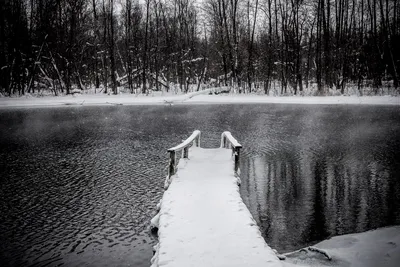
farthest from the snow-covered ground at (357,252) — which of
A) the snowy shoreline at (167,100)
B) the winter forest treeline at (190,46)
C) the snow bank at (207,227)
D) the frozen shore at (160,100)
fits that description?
the winter forest treeline at (190,46)

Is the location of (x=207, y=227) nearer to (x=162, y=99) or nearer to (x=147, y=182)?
(x=147, y=182)

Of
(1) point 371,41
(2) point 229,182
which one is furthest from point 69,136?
(1) point 371,41

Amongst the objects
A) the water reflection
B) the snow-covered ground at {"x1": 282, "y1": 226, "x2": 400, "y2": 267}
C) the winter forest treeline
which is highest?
the winter forest treeline

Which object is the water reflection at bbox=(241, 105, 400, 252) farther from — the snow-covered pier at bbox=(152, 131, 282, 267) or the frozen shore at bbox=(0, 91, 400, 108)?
the frozen shore at bbox=(0, 91, 400, 108)

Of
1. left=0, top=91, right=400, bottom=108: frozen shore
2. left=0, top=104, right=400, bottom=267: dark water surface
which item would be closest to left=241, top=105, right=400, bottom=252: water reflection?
left=0, top=104, right=400, bottom=267: dark water surface

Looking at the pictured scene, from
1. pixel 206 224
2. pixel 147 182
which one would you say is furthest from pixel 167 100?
pixel 206 224

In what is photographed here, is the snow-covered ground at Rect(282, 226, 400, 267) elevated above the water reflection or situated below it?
below

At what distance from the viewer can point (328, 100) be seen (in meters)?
30.2

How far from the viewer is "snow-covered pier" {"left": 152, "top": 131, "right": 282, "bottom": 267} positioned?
4.88 m

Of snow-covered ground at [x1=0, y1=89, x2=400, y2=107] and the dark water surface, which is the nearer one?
the dark water surface

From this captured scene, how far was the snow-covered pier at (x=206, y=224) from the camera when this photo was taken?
4883 mm

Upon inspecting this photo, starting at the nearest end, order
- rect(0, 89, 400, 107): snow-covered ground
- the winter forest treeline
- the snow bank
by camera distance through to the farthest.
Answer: the snow bank, rect(0, 89, 400, 107): snow-covered ground, the winter forest treeline

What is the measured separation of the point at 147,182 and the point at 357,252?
20.5 feet

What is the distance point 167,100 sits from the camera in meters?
34.2
